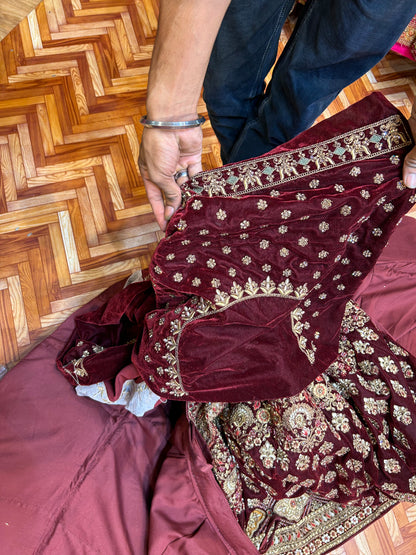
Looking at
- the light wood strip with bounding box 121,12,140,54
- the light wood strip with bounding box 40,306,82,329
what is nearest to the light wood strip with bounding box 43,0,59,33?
the light wood strip with bounding box 121,12,140,54

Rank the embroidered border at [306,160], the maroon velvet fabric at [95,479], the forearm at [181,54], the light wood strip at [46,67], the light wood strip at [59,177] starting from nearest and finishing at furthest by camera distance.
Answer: the forearm at [181,54], the embroidered border at [306,160], the maroon velvet fabric at [95,479], the light wood strip at [59,177], the light wood strip at [46,67]

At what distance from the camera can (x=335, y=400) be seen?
1000 mm

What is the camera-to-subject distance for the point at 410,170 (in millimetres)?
717

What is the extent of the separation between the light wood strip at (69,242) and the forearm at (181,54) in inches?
27.9

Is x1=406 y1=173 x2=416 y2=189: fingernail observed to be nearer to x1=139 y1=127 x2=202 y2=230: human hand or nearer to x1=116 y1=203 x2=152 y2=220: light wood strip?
x1=139 y1=127 x2=202 y2=230: human hand

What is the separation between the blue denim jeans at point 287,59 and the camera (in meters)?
0.78

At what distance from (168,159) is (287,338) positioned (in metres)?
0.42

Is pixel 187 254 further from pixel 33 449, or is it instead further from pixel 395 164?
pixel 33 449

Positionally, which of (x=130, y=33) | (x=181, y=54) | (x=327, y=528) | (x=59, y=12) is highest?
(x=59, y=12)

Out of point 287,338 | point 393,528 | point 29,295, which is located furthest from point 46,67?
point 393,528

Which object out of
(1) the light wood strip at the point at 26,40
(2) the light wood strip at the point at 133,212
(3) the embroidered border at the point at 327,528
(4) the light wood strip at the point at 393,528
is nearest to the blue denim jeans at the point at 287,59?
(2) the light wood strip at the point at 133,212

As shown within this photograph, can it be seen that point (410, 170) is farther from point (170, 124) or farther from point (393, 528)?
point (393, 528)

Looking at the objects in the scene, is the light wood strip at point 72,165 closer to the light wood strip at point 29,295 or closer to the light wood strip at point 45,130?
the light wood strip at point 45,130

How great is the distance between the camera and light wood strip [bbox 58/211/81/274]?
1325mm
